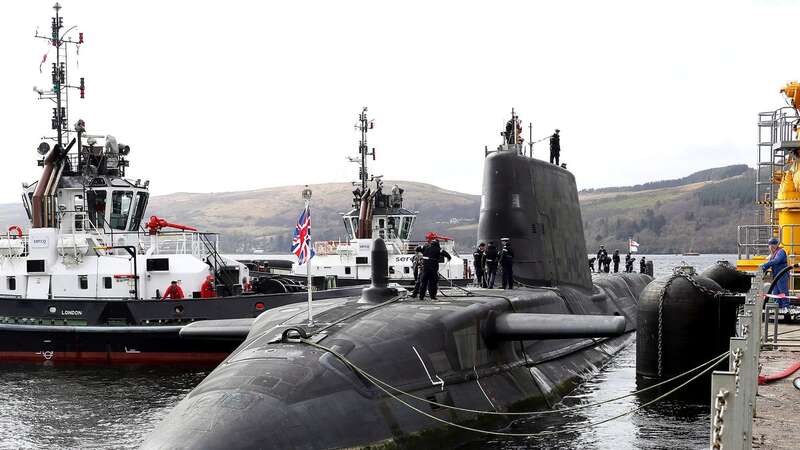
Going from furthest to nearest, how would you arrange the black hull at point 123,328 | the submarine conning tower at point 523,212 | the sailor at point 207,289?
the sailor at point 207,289 → the black hull at point 123,328 → the submarine conning tower at point 523,212

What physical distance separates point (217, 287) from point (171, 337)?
3.74 meters

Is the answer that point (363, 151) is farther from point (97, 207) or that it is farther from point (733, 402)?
point (733, 402)

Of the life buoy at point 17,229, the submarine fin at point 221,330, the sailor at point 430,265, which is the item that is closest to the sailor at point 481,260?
the sailor at point 430,265

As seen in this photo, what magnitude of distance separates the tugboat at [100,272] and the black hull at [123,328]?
27 millimetres

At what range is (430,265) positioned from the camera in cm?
1391

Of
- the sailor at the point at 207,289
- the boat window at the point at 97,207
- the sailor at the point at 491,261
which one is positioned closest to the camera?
the sailor at the point at 491,261

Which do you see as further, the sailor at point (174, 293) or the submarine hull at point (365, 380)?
the sailor at point (174, 293)

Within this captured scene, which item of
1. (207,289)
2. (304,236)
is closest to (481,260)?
(304,236)

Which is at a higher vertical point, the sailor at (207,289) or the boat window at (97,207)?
the boat window at (97,207)

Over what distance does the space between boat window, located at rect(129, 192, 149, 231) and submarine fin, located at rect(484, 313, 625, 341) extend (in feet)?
59.5

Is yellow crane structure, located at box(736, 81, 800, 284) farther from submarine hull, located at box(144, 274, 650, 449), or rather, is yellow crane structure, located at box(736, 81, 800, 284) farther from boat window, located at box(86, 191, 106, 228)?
boat window, located at box(86, 191, 106, 228)

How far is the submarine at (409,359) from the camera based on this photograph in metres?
8.64

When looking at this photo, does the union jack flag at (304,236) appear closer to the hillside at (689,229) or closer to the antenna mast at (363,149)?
the antenna mast at (363,149)

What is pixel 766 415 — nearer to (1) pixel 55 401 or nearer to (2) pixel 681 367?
(2) pixel 681 367
